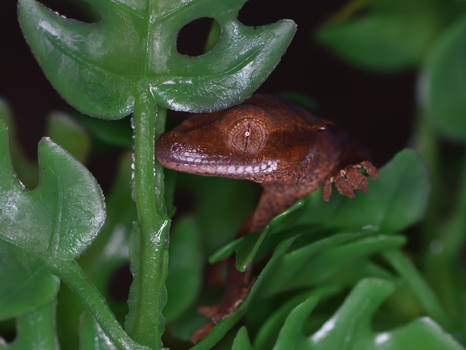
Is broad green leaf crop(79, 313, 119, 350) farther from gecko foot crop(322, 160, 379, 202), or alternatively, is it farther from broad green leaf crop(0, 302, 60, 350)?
gecko foot crop(322, 160, 379, 202)

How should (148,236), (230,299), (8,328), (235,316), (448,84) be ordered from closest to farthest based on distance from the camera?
A: (148,236)
(235,316)
(230,299)
(8,328)
(448,84)

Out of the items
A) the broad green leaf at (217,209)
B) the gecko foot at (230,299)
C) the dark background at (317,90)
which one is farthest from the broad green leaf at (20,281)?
the dark background at (317,90)

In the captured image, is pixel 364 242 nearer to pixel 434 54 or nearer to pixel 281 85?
pixel 434 54

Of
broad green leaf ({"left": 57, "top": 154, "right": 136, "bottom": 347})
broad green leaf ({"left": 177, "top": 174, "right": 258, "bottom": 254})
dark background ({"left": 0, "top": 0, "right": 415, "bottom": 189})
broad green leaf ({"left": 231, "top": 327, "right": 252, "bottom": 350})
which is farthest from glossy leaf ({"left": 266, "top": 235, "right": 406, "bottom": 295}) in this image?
dark background ({"left": 0, "top": 0, "right": 415, "bottom": 189})

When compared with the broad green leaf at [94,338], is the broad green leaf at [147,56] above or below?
above

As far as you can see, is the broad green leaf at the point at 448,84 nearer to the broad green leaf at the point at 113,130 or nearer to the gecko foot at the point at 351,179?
the gecko foot at the point at 351,179

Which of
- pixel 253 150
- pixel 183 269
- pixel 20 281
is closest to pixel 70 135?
pixel 183 269

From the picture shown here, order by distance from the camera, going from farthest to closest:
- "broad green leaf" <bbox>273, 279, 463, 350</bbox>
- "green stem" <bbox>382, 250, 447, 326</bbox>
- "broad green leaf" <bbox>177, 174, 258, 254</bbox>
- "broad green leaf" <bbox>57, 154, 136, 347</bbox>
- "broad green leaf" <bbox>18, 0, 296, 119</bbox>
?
1. "broad green leaf" <bbox>177, 174, 258, 254</bbox>
2. "broad green leaf" <bbox>57, 154, 136, 347</bbox>
3. "green stem" <bbox>382, 250, 447, 326</bbox>
4. "broad green leaf" <bbox>273, 279, 463, 350</bbox>
5. "broad green leaf" <bbox>18, 0, 296, 119</bbox>

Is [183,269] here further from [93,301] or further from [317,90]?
[317,90]
